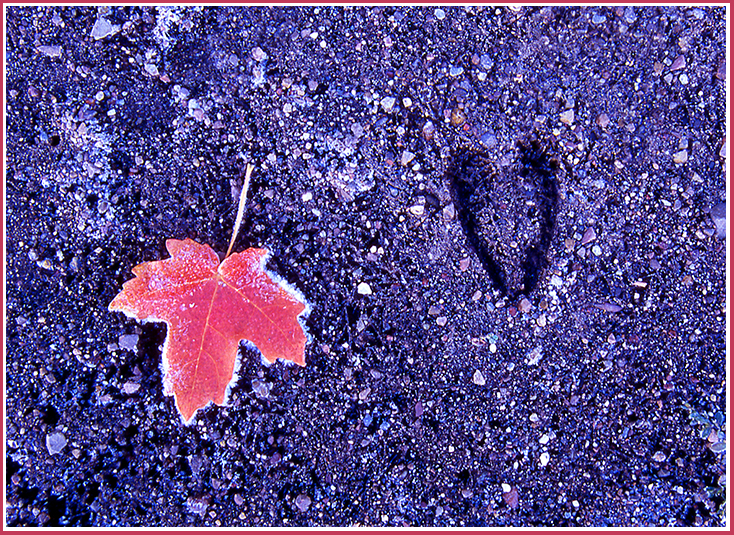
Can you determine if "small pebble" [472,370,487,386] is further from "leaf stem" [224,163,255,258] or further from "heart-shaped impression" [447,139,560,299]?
"leaf stem" [224,163,255,258]

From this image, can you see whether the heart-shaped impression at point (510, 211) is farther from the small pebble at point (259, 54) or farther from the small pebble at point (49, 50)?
the small pebble at point (49, 50)

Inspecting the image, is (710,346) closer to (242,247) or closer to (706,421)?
(706,421)

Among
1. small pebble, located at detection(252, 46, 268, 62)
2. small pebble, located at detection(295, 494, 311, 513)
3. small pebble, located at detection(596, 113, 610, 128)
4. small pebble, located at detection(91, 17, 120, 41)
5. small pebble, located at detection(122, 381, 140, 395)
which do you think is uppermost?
small pebble, located at detection(91, 17, 120, 41)

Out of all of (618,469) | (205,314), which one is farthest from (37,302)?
(618,469)

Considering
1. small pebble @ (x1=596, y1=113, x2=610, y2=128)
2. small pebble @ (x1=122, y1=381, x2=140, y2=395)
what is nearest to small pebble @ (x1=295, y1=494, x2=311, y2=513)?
small pebble @ (x1=122, y1=381, x2=140, y2=395)

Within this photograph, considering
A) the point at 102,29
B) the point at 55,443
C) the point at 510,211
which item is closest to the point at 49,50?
the point at 102,29

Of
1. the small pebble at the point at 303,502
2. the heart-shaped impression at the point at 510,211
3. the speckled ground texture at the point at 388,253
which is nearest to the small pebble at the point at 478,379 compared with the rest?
the speckled ground texture at the point at 388,253

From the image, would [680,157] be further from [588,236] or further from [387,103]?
[387,103]
